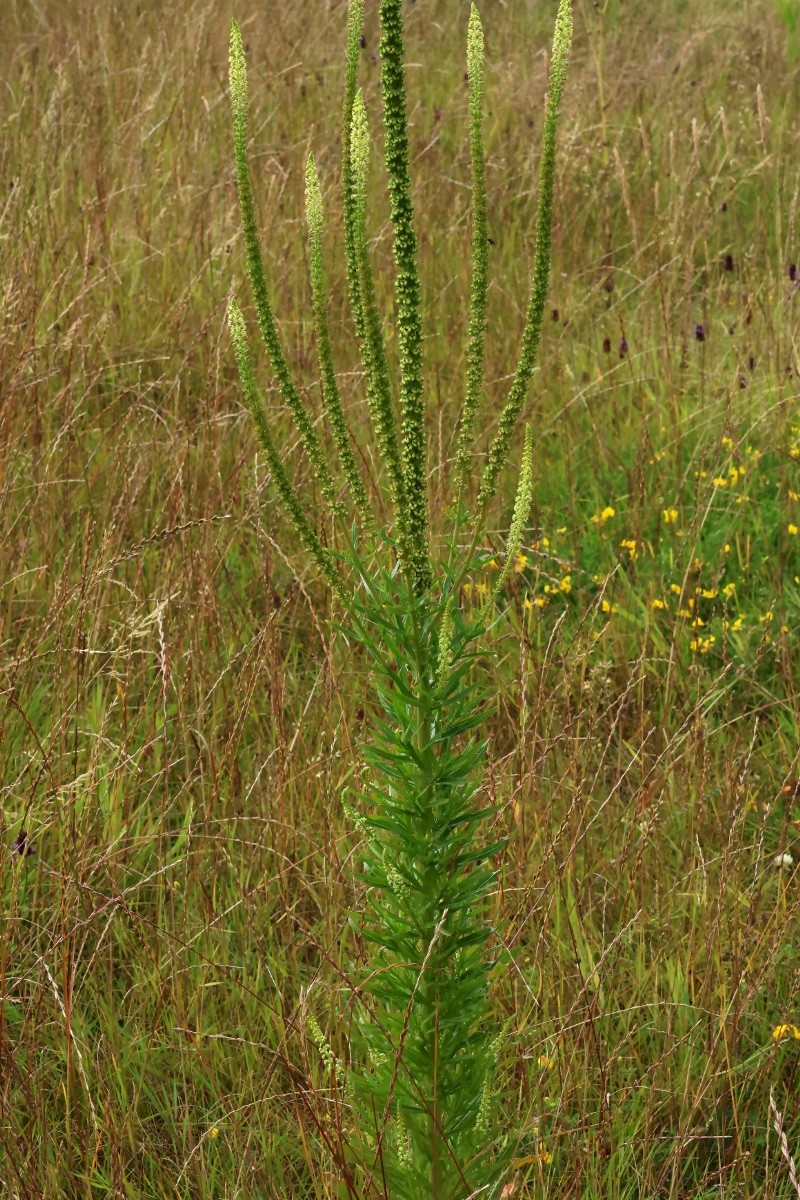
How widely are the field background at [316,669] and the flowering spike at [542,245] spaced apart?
50 cm

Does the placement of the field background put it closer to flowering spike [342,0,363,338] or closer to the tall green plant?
the tall green plant

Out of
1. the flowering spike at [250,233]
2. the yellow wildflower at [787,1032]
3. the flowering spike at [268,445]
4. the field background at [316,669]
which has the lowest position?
the yellow wildflower at [787,1032]

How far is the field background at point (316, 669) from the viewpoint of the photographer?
2.08m

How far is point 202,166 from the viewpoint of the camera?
4.79 metres

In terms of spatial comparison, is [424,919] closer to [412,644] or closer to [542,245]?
[412,644]

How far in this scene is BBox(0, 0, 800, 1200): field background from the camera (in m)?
2.08

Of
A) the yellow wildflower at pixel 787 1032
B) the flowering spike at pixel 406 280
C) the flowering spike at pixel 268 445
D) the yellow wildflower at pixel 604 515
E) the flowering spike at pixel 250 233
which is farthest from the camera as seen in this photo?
the yellow wildflower at pixel 604 515

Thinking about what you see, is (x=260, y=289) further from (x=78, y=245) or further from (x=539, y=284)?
(x=78, y=245)

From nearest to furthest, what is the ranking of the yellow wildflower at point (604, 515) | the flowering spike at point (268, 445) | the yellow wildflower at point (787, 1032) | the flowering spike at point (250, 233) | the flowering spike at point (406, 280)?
the flowering spike at point (406, 280)
the flowering spike at point (250, 233)
the flowering spike at point (268, 445)
the yellow wildflower at point (787, 1032)
the yellow wildflower at point (604, 515)

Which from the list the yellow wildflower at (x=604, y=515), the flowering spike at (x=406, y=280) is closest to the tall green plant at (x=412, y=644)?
the flowering spike at (x=406, y=280)

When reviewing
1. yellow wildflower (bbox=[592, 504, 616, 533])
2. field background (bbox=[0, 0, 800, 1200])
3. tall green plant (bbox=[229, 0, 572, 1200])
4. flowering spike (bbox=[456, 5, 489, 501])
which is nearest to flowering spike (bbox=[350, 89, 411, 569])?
tall green plant (bbox=[229, 0, 572, 1200])

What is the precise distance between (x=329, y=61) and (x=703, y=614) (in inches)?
148

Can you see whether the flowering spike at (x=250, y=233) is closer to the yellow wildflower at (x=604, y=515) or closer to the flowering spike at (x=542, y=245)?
the flowering spike at (x=542, y=245)

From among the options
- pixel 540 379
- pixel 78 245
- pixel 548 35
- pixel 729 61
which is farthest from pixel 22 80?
pixel 729 61
